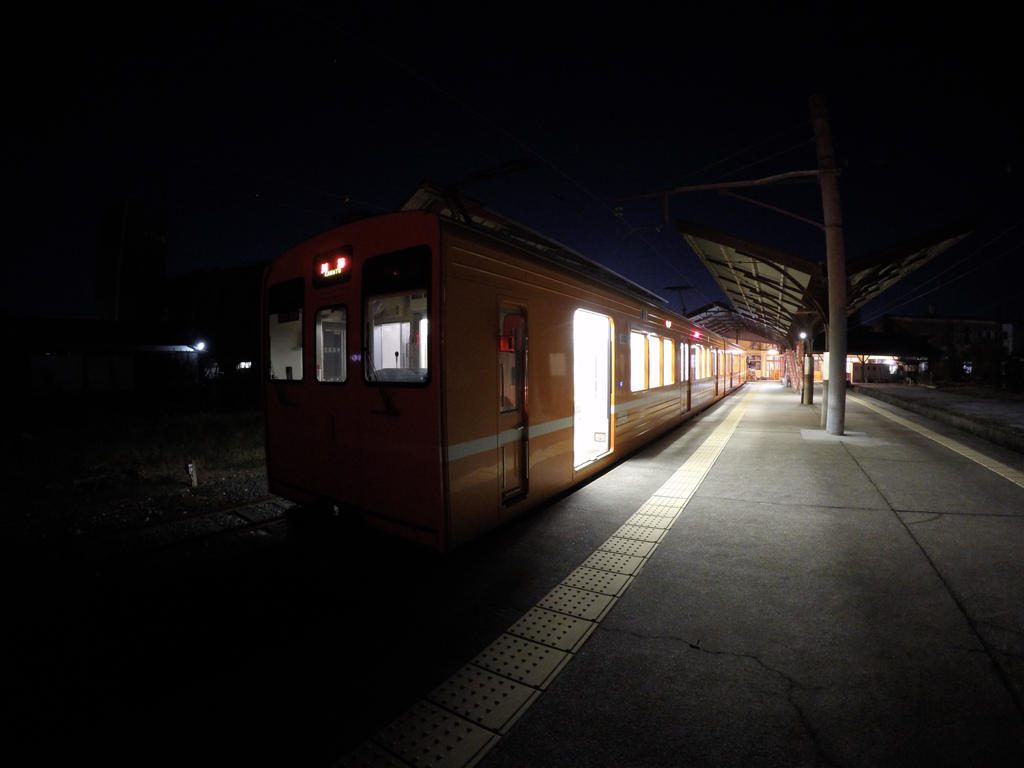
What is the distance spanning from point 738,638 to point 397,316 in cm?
316

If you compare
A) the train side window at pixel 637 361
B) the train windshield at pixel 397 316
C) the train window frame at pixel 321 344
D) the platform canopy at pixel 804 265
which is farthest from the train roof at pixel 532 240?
the platform canopy at pixel 804 265

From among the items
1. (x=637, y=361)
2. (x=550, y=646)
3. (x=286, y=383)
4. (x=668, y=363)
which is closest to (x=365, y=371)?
(x=286, y=383)

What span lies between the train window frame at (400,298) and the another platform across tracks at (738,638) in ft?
5.36

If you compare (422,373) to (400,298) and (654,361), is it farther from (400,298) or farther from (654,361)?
(654,361)

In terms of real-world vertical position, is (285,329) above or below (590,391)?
above

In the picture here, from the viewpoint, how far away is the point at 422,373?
346 cm

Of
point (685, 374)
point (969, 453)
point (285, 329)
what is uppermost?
point (285, 329)

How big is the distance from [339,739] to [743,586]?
2.78m

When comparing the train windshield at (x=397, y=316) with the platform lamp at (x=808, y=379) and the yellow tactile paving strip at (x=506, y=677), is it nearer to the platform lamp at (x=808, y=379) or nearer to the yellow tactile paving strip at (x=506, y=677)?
the yellow tactile paving strip at (x=506, y=677)

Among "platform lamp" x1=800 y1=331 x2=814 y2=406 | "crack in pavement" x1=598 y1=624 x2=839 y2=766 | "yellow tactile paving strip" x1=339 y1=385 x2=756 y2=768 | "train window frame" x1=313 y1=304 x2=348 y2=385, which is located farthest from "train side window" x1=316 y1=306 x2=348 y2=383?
"platform lamp" x1=800 y1=331 x2=814 y2=406

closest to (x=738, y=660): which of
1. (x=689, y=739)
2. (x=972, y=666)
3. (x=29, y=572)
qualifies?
(x=689, y=739)

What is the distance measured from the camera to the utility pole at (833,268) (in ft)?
31.6

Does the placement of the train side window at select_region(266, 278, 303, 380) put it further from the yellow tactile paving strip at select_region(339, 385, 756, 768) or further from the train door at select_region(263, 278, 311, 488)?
the yellow tactile paving strip at select_region(339, 385, 756, 768)

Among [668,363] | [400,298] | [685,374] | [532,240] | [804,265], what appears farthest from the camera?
[685,374]
